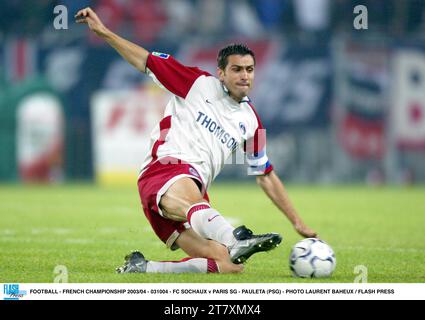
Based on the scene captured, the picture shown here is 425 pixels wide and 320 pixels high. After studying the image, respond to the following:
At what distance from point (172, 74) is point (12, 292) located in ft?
7.93

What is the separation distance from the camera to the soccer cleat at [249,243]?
6359 mm

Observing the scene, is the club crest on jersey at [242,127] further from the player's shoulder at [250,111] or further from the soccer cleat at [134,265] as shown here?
the soccer cleat at [134,265]

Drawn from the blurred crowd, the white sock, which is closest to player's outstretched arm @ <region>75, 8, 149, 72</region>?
the white sock

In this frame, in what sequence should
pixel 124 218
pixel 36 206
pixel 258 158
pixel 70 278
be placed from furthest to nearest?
pixel 36 206 < pixel 124 218 < pixel 258 158 < pixel 70 278

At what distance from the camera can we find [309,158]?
66.0ft

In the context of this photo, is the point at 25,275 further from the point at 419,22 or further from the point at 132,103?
the point at 419,22

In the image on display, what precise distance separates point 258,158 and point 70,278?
1.89 metres

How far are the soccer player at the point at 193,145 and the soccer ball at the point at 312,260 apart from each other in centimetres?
33

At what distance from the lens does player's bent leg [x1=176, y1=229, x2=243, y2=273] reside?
7297 mm

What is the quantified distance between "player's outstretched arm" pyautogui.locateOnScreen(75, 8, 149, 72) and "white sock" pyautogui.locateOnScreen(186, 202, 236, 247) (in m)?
1.31

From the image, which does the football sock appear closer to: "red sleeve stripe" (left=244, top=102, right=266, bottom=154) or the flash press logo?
"red sleeve stripe" (left=244, top=102, right=266, bottom=154)

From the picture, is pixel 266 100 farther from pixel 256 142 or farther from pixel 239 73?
pixel 239 73

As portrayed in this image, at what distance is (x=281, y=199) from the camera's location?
7.68 meters

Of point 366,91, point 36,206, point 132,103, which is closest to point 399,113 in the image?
point 366,91
